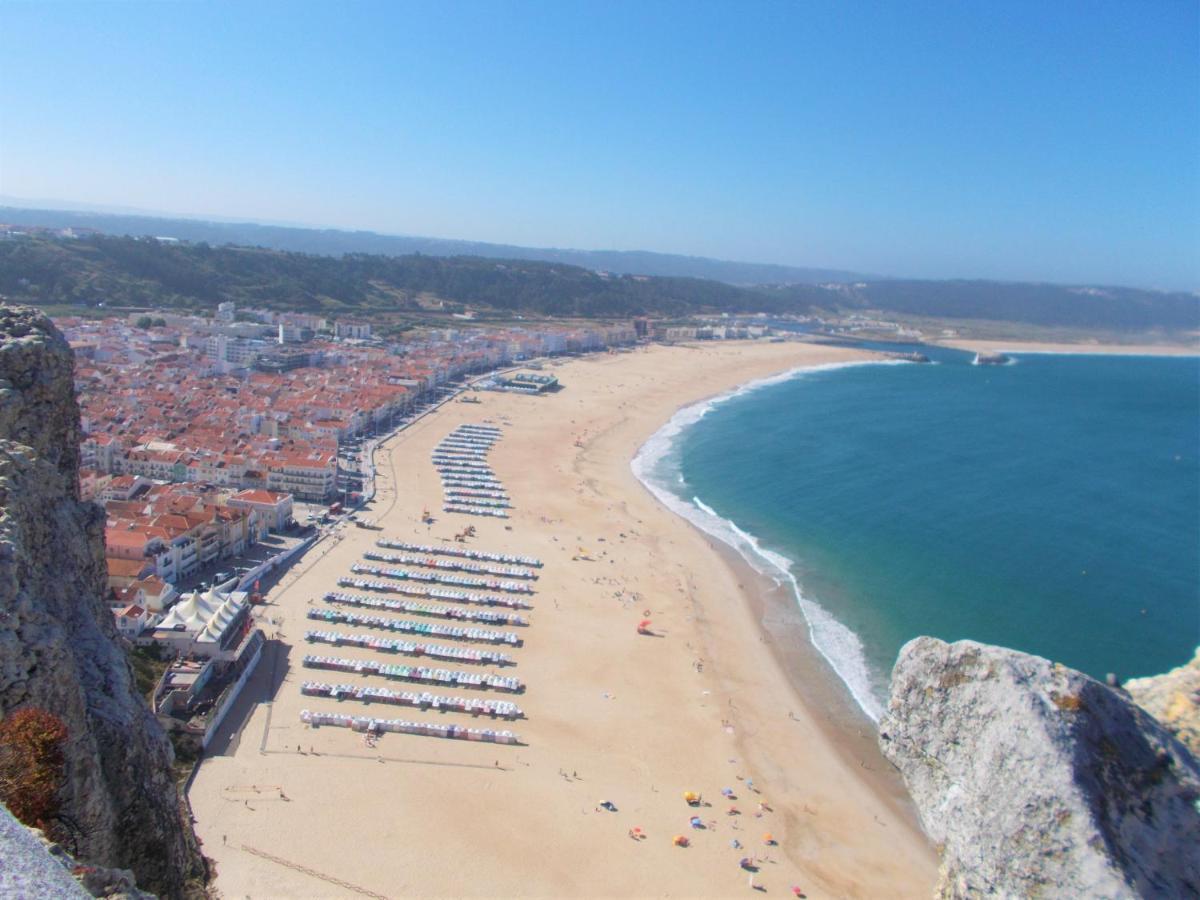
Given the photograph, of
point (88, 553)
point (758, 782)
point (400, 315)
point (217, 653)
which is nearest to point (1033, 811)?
point (88, 553)

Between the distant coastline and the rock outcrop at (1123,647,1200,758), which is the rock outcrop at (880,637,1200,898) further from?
the distant coastline

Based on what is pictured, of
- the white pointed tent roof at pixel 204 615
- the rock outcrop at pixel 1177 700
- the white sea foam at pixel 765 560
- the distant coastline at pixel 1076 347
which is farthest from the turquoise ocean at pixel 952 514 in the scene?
the distant coastline at pixel 1076 347

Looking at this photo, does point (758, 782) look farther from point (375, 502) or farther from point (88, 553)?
point (375, 502)

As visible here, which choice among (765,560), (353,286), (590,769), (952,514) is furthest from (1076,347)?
(590,769)

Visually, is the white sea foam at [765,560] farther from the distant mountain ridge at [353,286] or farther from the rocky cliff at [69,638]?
the distant mountain ridge at [353,286]

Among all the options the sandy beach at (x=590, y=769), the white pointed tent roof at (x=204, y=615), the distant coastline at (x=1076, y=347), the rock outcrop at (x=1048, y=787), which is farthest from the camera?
the distant coastline at (x=1076, y=347)

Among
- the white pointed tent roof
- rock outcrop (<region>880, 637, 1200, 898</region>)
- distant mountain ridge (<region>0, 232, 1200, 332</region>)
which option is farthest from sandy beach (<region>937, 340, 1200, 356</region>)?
rock outcrop (<region>880, 637, 1200, 898</region>)
